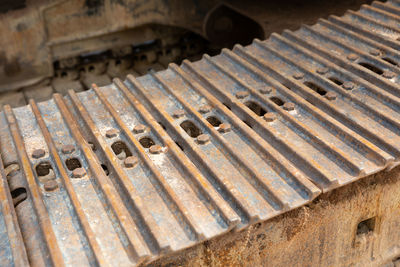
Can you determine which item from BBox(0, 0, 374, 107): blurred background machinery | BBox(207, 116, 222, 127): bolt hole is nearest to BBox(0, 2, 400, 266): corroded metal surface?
BBox(207, 116, 222, 127): bolt hole

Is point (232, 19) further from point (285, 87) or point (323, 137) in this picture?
point (323, 137)

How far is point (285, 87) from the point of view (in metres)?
2.99

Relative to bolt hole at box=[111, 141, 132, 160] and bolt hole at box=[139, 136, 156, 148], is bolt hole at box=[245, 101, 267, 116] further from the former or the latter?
bolt hole at box=[111, 141, 132, 160]

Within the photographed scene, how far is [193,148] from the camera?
2.43 metres

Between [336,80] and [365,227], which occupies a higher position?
[336,80]

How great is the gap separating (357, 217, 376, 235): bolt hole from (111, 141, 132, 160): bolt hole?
50.3 inches

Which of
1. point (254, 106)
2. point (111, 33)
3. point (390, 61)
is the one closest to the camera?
point (254, 106)

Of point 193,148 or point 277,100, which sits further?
point 277,100

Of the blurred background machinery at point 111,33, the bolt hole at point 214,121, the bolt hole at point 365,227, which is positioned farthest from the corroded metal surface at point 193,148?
the blurred background machinery at point 111,33

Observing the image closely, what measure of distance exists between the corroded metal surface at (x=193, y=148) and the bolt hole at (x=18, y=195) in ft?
0.11

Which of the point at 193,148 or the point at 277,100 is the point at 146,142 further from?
the point at 277,100

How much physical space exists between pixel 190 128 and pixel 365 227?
1.08 meters

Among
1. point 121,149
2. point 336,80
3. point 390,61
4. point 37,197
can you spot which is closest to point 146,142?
point 121,149

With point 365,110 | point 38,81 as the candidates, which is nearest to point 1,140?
point 365,110
